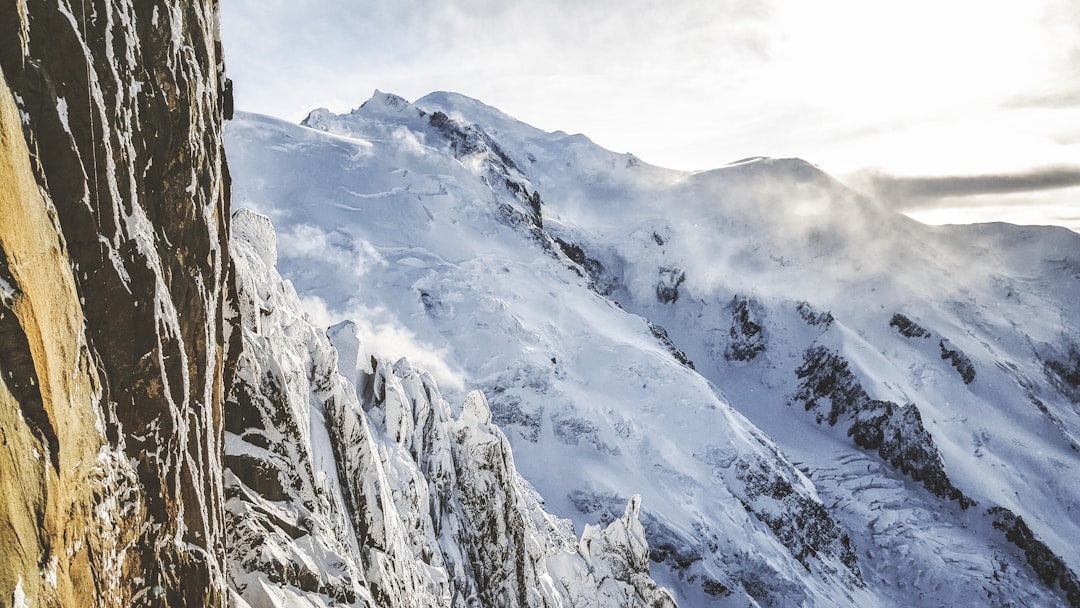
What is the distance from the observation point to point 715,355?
133375 mm

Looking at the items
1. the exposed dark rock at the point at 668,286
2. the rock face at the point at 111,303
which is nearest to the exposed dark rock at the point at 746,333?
the exposed dark rock at the point at 668,286

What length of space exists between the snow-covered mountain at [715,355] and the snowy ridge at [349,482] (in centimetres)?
41

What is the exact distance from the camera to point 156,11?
8.39m

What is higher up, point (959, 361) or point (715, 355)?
point (959, 361)

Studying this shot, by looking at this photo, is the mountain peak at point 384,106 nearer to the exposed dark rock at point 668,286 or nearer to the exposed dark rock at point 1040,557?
the exposed dark rock at point 668,286

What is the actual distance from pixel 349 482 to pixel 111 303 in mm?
9813

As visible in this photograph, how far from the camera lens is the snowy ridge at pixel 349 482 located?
12.4 metres

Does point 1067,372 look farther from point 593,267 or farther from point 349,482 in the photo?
point 349,482

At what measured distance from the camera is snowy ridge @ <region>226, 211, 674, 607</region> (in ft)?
40.5

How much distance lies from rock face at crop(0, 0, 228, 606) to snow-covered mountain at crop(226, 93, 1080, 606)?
6.37 meters

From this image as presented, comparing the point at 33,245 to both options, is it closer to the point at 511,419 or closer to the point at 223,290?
the point at 223,290

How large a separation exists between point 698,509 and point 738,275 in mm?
78128

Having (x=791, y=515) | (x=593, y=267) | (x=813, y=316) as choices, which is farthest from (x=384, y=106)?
(x=791, y=515)

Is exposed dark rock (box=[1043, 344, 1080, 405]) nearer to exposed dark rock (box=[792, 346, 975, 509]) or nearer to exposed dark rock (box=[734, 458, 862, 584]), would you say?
exposed dark rock (box=[792, 346, 975, 509])
